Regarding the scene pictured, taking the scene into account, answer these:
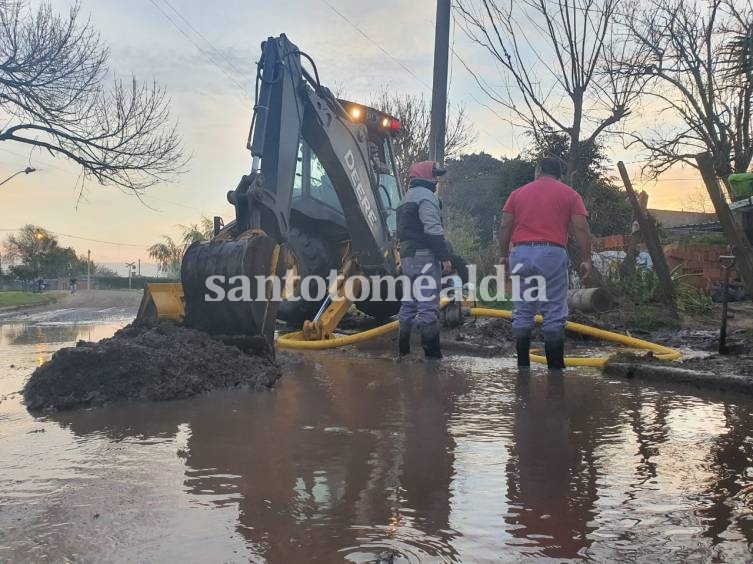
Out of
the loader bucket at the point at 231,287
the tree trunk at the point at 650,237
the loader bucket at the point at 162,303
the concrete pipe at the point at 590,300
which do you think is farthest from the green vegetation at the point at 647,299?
the loader bucket at the point at 162,303

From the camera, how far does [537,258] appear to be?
5234 millimetres

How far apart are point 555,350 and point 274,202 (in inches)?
105

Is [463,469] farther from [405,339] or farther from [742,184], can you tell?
[742,184]

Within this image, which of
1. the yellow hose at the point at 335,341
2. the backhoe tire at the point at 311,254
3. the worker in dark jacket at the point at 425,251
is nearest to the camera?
the worker in dark jacket at the point at 425,251

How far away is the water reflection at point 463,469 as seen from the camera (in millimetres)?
1903

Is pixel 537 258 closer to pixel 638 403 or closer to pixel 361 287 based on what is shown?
pixel 638 403

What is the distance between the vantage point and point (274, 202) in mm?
5664

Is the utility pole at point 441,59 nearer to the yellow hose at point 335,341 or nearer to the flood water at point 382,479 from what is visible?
the yellow hose at point 335,341

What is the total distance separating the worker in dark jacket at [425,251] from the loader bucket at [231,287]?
61.6 inches

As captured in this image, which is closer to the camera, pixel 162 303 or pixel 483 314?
pixel 162 303

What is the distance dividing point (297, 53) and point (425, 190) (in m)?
1.84

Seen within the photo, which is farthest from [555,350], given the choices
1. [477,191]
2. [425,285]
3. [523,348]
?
[477,191]

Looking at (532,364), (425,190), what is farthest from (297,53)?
(532,364)

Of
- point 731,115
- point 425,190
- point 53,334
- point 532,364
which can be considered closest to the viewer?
point 532,364
